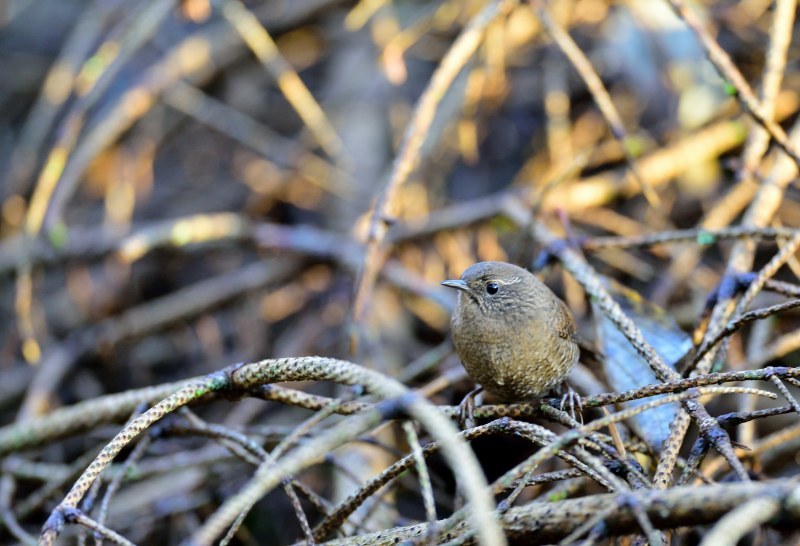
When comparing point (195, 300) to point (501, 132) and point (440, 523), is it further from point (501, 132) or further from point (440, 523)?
point (440, 523)

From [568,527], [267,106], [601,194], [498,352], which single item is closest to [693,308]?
[601,194]

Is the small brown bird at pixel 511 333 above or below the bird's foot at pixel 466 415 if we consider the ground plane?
Answer: above

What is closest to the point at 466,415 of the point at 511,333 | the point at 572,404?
the point at 572,404

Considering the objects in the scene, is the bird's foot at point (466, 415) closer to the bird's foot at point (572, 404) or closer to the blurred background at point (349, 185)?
the bird's foot at point (572, 404)

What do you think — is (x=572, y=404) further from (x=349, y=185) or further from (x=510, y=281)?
(x=349, y=185)

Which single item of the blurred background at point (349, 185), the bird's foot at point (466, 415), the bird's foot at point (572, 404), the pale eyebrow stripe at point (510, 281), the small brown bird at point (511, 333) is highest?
the blurred background at point (349, 185)

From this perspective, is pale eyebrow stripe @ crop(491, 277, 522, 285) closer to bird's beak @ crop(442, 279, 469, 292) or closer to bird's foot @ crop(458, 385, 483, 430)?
bird's beak @ crop(442, 279, 469, 292)

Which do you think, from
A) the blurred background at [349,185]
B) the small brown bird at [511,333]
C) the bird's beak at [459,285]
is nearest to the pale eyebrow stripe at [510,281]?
the small brown bird at [511,333]

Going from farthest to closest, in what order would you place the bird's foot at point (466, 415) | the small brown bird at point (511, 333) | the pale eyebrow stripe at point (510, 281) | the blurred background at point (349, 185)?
the blurred background at point (349, 185) < the pale eyebrow stripe at point (510, 281) < the small brown bird at point (511, 333) < the bird's foot at point (466, 415)
